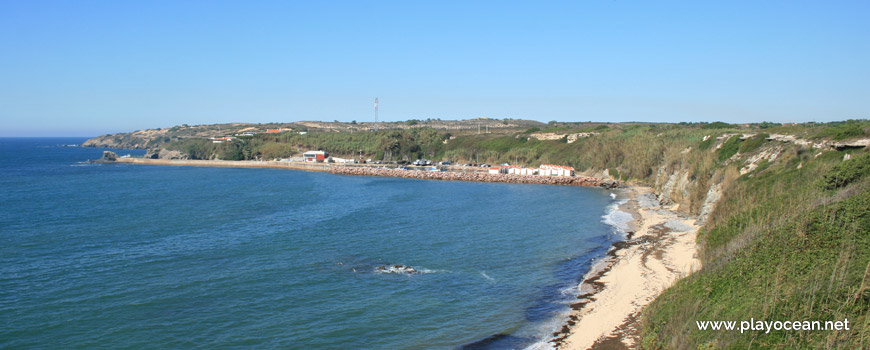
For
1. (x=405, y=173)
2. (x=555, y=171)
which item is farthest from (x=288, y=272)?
(x=405, y=173)

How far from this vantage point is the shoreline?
7288cm

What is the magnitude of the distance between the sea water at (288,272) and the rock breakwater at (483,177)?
68.3 ft

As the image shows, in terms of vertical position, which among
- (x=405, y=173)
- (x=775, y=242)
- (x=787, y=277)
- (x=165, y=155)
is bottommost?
(x=405, y=173)

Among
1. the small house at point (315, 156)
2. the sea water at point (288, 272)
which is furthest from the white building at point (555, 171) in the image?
the small house at point (315, 156)

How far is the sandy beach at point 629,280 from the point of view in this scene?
58.3ft

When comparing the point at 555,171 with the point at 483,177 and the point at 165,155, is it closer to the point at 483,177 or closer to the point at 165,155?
the point at 483,177

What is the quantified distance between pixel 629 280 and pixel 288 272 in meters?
14.9

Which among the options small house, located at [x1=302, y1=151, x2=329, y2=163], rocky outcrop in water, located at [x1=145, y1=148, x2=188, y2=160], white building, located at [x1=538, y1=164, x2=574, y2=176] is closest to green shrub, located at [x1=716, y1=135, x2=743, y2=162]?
white building, located at [x1=538, y1=164, x2=574, y2=176]

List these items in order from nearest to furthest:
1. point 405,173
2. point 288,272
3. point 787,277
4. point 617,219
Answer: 1. point 787,277
2. point 288,272
3. point 617,219
4. point 405,173

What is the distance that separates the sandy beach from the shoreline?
108 feet

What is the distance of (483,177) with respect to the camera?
7988cm

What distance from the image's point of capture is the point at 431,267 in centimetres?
2677

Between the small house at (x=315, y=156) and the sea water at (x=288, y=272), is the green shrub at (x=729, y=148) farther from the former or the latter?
the small house at (x=315, y=156)

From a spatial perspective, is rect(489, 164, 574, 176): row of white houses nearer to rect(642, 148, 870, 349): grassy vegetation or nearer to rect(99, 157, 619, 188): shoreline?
rect(99, 157, 619, 188): shoreline
